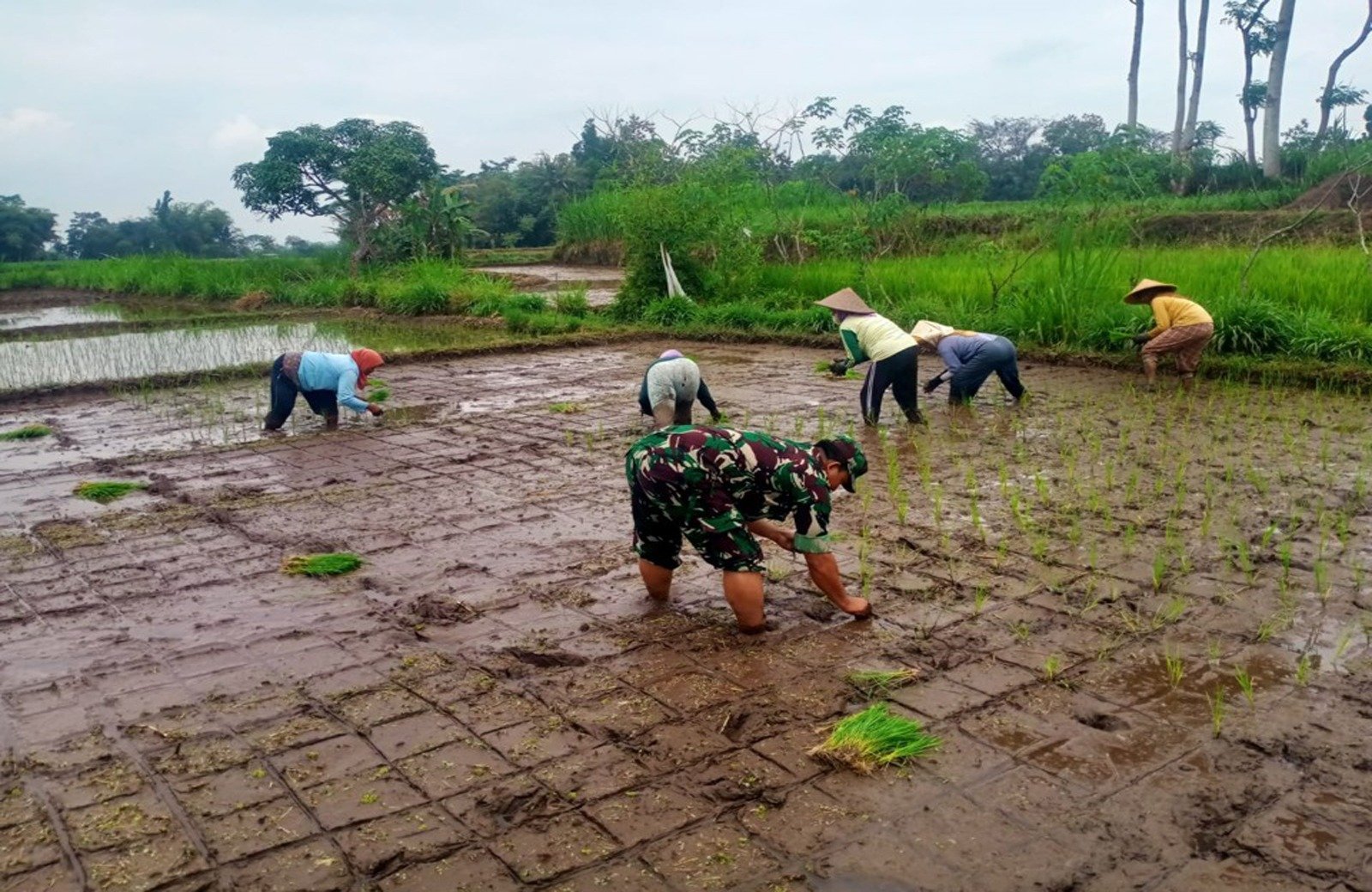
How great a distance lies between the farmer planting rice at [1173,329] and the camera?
934 cm

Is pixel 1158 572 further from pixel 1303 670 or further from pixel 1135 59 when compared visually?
pixel 1135 59

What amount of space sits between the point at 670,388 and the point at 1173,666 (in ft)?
13.6

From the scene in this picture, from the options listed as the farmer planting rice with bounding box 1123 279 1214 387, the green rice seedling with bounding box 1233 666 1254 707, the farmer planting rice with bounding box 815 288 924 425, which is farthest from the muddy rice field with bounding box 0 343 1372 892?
the farmer planting rice with bounding box 1123 279 1214 387

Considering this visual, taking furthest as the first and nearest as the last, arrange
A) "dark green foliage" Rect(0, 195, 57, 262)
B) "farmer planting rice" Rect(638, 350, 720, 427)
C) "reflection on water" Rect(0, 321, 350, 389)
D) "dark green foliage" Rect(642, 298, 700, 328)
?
1. "dark green foliage" Rect(0, 195, 57, 262)
2. "dark green foliage" Rect(642, 298, 700, 328)
3. "reflection on water" Rect(0, 321, 350, 389)
4. "farmer planting rice" Rect(638, 350, 720, 427)

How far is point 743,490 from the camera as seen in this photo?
13.6 ft

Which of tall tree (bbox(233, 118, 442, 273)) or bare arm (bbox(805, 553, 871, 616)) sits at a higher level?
tall tree (bbox(233, 118, 442, 273))

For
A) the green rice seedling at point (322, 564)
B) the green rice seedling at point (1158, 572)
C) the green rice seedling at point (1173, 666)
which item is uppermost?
the green rice seedling at point (322, 564)

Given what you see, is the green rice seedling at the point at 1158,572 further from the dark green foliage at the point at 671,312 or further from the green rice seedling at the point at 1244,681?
the dark green foliage at the point at 671,312

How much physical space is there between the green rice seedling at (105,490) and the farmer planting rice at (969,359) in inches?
220

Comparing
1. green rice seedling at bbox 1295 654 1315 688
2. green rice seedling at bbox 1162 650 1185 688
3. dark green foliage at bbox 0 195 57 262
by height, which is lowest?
green rice seedling at bbox 1295 654 1315 688

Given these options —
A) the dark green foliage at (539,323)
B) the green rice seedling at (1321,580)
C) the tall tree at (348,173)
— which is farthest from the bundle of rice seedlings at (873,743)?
the tall tree at (348,173)

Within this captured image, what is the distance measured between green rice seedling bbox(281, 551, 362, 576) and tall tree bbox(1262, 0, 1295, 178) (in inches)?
957

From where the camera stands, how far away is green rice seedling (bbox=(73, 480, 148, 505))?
6.65 m

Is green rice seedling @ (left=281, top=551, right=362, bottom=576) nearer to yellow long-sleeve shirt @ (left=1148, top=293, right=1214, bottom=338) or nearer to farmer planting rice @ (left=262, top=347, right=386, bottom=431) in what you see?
farmer planting rice @ (left=262, top=347, right=386, bottom=431)
